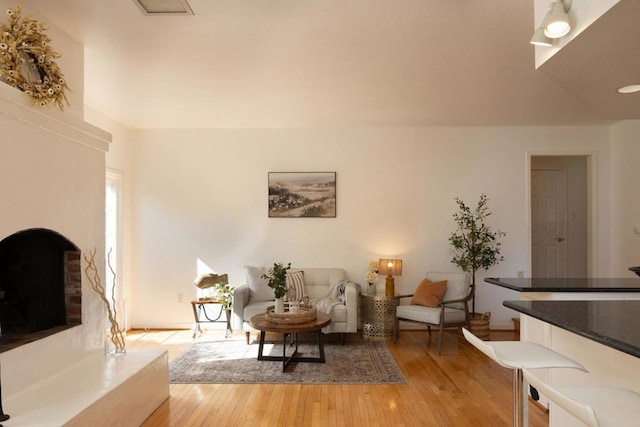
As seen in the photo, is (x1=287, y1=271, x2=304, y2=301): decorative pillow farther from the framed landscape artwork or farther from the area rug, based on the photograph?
the framed landscape artwork

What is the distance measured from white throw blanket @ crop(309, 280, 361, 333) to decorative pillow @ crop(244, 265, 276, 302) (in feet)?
1.79

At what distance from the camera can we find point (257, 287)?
495 centimetres

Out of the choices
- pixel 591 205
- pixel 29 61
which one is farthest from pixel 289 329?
pixel 591 205

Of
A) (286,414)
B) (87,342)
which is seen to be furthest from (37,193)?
(286,414)

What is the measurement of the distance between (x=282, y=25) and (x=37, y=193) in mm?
1880

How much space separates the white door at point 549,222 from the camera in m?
6.30

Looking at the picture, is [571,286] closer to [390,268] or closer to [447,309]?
[447,309]

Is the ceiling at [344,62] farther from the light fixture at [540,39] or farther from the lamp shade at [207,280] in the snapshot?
the lamp shade at [207,280]

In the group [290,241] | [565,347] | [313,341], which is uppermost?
[290,241]

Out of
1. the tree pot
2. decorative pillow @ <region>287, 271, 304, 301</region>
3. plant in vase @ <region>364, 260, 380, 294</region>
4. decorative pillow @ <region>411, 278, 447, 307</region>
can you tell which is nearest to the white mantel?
decorative pillow @ <region>287, 271, 304, 301</region>

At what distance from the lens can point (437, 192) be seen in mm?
5406

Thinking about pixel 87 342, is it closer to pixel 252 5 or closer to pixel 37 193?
pixel 37 193

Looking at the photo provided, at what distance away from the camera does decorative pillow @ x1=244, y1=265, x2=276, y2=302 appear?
194 inches

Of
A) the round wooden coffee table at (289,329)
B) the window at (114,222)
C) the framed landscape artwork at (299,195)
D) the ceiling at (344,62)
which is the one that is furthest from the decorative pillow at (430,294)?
the window at (114,222)
